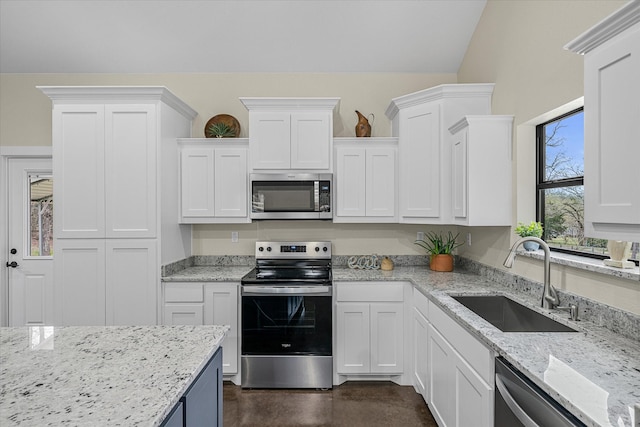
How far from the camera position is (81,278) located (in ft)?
10.1

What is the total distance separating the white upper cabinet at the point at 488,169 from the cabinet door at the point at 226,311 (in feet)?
6.30

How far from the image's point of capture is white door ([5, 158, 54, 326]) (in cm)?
374

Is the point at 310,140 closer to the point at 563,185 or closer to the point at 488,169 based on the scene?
the point at 488,169

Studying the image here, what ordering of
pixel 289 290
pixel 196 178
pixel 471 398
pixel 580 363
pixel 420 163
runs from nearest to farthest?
pixel 580 363 < pixel 471 398 < pixel 289 290 < pixel 420 163 < pixel 196 178

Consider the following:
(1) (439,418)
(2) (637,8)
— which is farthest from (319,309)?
(2) (637,8)

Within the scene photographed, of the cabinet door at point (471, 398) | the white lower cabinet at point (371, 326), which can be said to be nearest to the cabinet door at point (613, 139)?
the cabinet door at point (471, 398)

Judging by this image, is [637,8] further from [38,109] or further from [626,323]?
[38,109]

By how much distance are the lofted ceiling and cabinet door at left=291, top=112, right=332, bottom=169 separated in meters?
0.71

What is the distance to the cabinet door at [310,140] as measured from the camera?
330 centimetres

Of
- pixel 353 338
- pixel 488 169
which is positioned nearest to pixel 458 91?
pixel 488 169

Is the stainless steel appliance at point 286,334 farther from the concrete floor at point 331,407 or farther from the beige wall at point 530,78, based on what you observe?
the beige wall at point 530,78

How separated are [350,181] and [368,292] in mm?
985

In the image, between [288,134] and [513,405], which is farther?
[288,134]

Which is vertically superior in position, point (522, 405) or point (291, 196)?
point (291, 196)
